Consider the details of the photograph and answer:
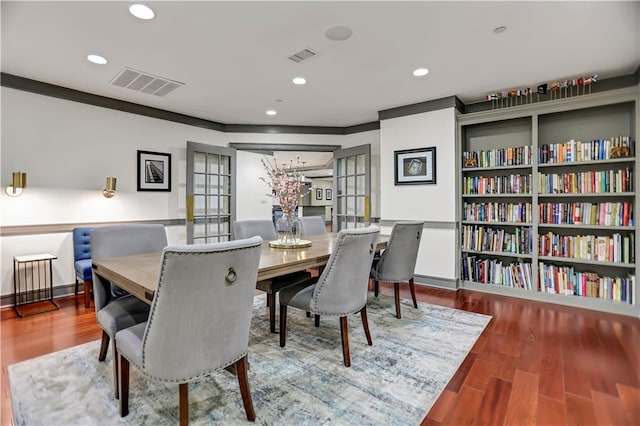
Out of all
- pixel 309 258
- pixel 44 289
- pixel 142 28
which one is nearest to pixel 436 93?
pixel 309 258

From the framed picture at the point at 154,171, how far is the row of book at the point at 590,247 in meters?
4.74

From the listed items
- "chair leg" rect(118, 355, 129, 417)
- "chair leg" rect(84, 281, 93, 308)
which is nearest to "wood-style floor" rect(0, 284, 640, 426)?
"chair leg" rect(84, 281, 93, 308)

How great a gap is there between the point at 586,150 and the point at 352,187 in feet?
9.46

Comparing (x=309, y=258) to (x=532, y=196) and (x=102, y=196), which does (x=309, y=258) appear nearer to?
(x=532, y=196)

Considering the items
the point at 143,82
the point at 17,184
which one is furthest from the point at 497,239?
the point at 17,184

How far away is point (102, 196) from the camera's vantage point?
12.7 ft

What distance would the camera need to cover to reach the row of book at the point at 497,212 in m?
3.66

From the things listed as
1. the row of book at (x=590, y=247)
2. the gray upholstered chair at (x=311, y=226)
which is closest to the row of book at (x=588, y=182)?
the row of book at (x=590, y=247)

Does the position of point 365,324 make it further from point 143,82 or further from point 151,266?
point 143,82

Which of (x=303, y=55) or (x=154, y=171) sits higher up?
(x=303, y=55)

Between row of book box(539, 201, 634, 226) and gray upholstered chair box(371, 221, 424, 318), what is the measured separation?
1.70 metres

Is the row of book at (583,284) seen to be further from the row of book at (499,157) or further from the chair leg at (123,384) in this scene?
the chair leg at (123,384)

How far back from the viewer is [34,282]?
3.42 m

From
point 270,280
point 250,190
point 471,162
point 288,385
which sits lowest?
point 288,385
